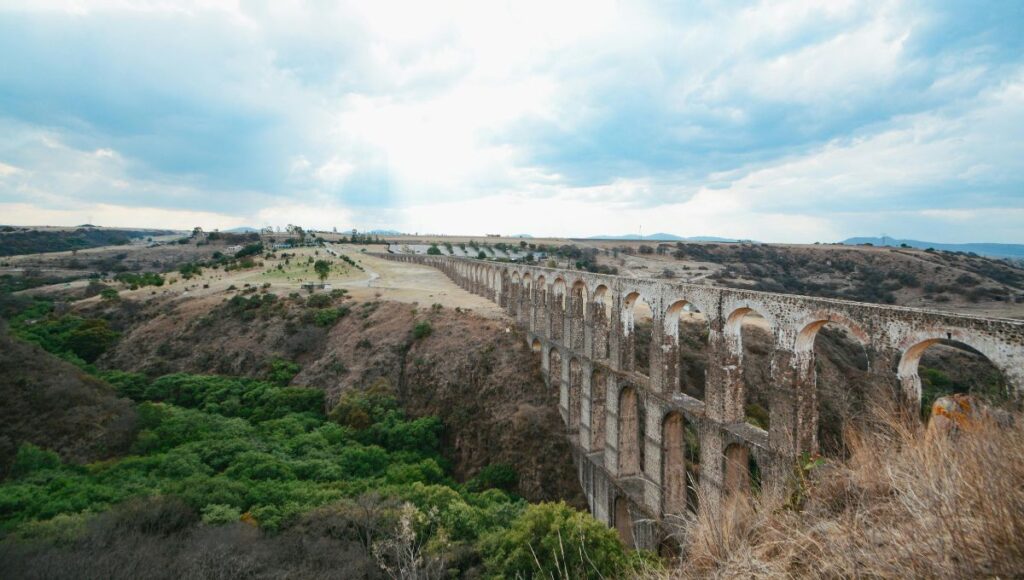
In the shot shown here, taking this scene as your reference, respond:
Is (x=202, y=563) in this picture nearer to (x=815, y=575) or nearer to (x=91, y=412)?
(x=815, y=575)

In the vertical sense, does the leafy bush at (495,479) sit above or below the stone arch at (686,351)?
below

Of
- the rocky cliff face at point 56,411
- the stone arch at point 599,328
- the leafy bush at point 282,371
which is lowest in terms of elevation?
the leafy bush at point 282,371

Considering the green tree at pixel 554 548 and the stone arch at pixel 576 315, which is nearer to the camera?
the green tree at pixel 554 548

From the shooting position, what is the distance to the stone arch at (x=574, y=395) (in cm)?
2272

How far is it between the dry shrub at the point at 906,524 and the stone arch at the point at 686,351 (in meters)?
9.48

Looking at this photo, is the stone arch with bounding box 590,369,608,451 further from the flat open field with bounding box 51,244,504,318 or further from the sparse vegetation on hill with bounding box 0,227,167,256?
the sparse vegetation on hill with bounding box 0,227,167,256

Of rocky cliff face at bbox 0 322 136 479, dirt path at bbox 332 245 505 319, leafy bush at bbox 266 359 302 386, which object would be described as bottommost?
leafy bush at bbox 266 359 302 386

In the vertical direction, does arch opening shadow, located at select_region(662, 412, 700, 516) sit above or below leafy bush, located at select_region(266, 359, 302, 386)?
above

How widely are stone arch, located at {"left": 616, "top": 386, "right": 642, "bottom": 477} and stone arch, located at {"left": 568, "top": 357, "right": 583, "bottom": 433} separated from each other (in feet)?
14.3

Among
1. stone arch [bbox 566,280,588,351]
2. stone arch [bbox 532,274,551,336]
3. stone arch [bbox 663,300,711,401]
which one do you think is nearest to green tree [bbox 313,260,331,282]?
stone arch [bbox 532,274,551,336]

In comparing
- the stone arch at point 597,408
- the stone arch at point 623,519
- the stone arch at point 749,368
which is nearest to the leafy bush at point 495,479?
the stone arch at point 597,408

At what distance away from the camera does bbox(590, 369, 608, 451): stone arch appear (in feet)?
67.6

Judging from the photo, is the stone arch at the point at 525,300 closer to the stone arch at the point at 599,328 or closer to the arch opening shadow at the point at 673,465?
the stone arch at the point at 599,328

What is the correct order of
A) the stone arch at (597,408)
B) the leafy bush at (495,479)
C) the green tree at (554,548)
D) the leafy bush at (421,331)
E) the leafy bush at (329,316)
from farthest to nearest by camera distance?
the leafy bush at (329,316), the leafy bush at (421,331), the leafy bush at (495,479), the stone arch at (597,408), the green tree at (554,548)
